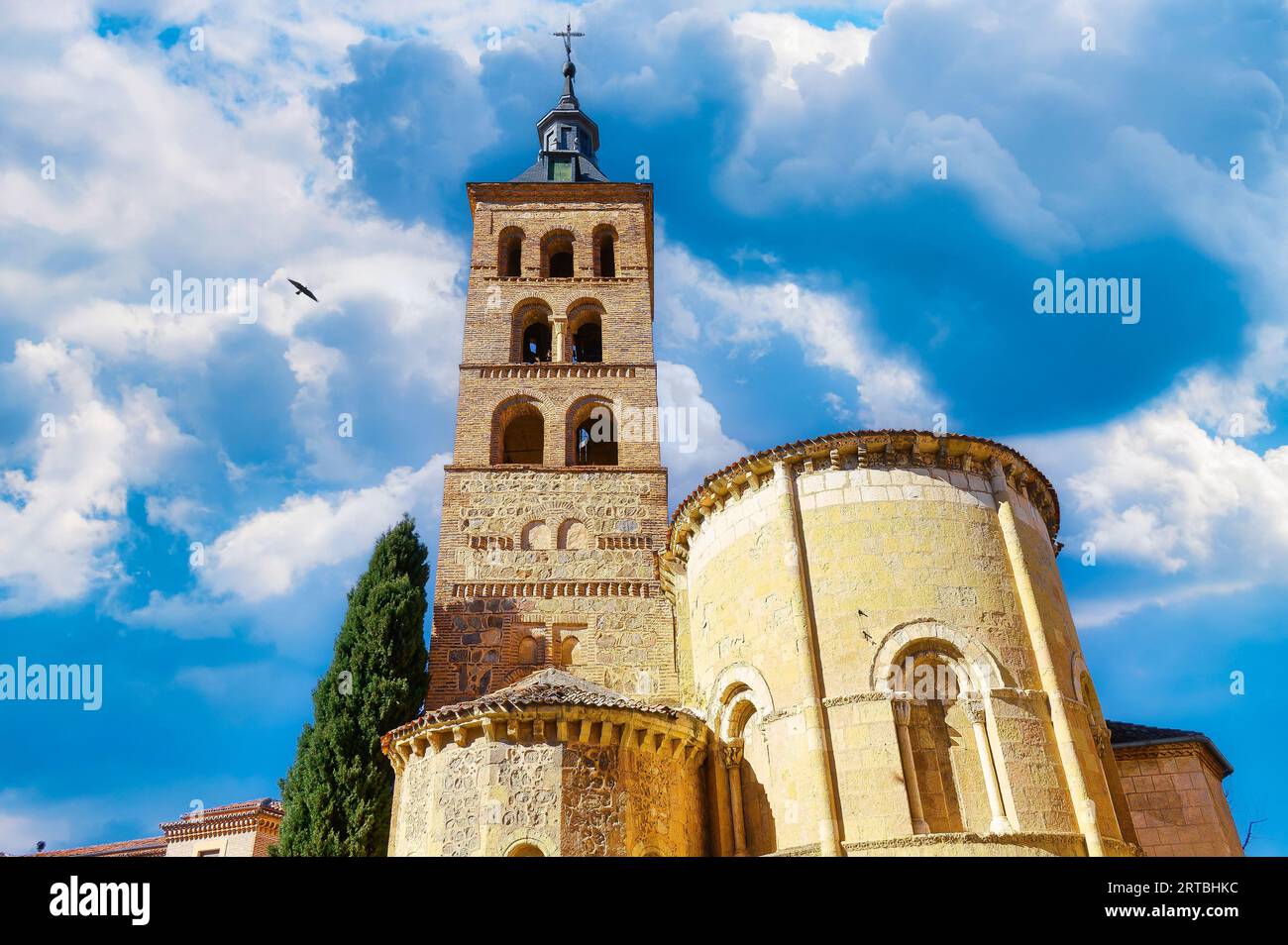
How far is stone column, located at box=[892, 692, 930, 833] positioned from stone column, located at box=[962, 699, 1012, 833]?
35.5 inches

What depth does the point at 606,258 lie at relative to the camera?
98.8ft

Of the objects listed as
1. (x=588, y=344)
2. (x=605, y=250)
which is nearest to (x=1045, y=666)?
(x=588, y=344)

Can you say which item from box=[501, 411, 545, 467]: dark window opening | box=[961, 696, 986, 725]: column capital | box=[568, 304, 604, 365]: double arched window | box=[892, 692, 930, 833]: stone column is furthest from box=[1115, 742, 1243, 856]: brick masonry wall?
box=[568, 304, 604, 365]: double arched window

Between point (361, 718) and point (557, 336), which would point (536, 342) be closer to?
point (557, 336)

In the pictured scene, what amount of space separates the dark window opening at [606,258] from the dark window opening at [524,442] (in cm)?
573

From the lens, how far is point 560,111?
1378 inches

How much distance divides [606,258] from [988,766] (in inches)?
840

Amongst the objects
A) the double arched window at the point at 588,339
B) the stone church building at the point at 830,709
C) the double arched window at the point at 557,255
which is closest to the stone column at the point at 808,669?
the stone church building at the point at 830,709

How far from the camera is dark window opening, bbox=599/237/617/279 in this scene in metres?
29.5

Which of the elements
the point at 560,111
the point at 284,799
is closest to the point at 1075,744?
the point at 284,799

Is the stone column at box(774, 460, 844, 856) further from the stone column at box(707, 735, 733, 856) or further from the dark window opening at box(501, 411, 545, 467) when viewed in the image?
the dark window opening at box(501, 411, 545, 467)
